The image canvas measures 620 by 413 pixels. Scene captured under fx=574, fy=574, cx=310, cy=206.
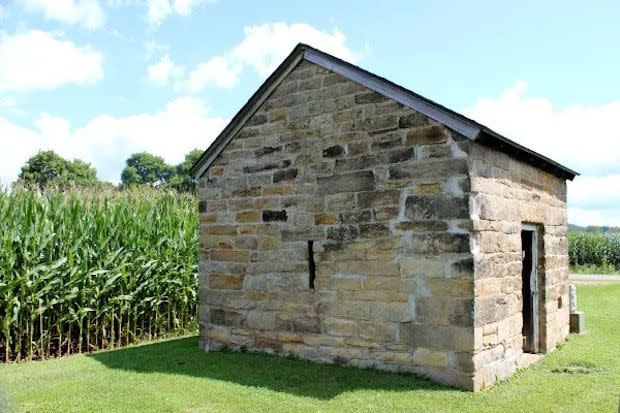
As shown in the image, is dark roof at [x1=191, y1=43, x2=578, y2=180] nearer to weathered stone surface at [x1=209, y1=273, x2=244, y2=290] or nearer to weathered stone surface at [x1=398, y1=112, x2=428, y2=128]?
weathered stone surface at [x1=398, y1=112, x2=428, y2=128]

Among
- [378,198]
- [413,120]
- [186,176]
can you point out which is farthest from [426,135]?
[186,176]

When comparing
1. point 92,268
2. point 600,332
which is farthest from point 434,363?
point 92,268

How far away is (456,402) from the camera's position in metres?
6.21

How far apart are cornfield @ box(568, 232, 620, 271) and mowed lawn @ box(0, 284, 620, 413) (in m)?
19.9

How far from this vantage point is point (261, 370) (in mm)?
7676

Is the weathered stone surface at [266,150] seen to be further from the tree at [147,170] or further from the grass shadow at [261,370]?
the tree at [147,170]

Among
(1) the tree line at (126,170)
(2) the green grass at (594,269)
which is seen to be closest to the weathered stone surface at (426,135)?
(2) the green grass at (594,269)

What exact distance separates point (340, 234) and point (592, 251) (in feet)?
76.8

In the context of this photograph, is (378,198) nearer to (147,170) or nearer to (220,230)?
(220,230)

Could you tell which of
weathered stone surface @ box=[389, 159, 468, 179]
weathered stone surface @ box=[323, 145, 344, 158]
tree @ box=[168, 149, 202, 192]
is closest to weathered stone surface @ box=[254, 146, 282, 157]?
weathered stone surface @ box=[323, 145, 344, 158]

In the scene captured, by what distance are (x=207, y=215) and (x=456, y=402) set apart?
5009mm

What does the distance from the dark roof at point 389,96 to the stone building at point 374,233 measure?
21mm

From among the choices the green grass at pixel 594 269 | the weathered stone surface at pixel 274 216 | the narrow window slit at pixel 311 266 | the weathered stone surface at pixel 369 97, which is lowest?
the green grass at pixel 594 269

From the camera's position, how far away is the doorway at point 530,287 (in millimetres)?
8648
